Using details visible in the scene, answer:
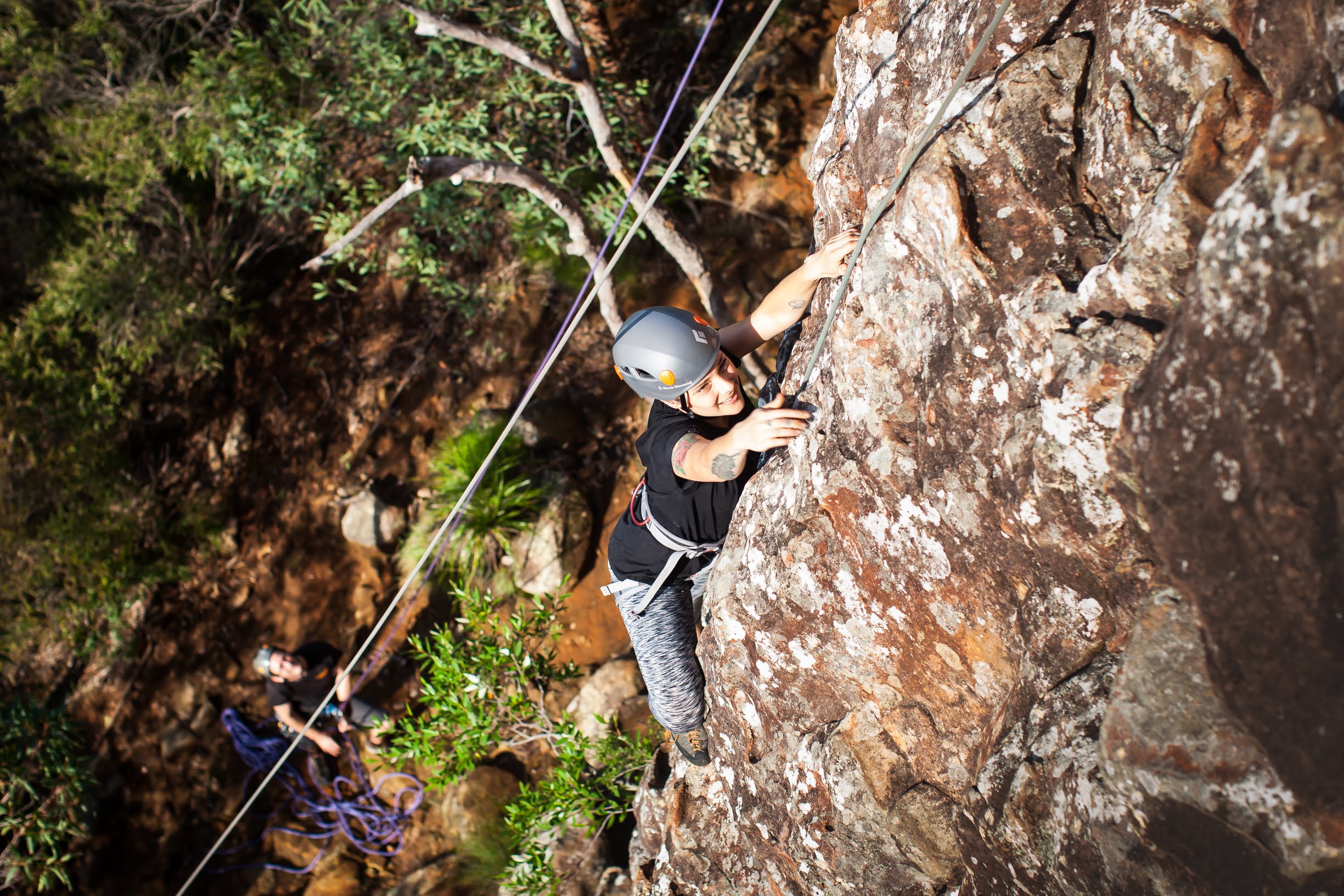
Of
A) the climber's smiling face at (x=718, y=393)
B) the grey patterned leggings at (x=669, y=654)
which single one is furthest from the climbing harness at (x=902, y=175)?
the grey patterned leggings at (x=669, y=654)

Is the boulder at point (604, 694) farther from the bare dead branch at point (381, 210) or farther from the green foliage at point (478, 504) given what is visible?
the bare dead branch at point (381, 210)

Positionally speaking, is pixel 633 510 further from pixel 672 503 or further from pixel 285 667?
pixel 285 667

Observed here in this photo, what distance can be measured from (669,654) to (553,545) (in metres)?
3.09

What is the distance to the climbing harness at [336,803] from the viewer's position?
6.48 metres

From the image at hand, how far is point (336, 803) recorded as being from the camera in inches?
259

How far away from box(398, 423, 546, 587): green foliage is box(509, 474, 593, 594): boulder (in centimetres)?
10

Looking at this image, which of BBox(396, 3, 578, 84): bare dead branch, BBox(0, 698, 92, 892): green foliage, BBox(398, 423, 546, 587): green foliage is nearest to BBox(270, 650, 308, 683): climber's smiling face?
BBox(398, 423, 546, 587): green foliage

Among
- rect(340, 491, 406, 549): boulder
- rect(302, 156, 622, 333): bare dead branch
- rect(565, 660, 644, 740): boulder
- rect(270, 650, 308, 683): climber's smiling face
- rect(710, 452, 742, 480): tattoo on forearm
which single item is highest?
rect(710, 452, 742, 480): tattoo on forearm

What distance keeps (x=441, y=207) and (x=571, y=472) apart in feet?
8.33

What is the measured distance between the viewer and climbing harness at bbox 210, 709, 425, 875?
6.48 metres

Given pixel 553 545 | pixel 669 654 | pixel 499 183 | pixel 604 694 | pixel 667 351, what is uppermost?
pixel 667 351

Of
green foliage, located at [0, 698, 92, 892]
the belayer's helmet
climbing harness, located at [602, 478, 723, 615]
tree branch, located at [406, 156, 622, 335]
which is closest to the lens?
climbing harness, located at [602, 478, 723, 615]

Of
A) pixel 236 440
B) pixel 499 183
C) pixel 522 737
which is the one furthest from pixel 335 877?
pixel 499 183

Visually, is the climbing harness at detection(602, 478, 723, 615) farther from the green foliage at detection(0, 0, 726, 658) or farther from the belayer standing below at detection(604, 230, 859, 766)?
the green foliage at detection(0, 0, 726, 658)
